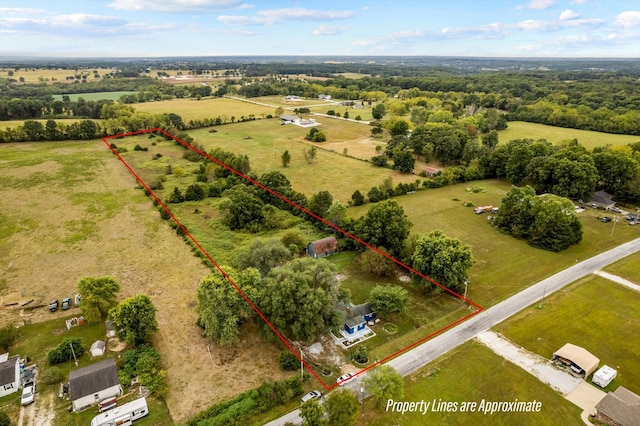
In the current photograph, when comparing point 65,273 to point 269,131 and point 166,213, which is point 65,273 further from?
point 269,131

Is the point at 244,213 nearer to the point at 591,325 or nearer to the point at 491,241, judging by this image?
the point at 491,241

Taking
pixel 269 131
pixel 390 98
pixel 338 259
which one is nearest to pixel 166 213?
pixel 338 259

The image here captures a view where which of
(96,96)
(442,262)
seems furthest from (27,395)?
(96,96)

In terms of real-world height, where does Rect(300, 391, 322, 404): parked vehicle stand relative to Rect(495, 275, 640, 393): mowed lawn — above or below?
below

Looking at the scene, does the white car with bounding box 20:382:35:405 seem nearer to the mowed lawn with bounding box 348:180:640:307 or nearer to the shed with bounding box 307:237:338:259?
the shed with bounding box 307:237:338:259

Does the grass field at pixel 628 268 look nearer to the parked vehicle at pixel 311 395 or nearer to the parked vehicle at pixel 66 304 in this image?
the parked vehicle at pixel 311 395

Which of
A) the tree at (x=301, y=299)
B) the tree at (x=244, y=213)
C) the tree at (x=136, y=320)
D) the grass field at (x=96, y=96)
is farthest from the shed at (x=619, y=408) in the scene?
the grass field at (x=96, y=96)

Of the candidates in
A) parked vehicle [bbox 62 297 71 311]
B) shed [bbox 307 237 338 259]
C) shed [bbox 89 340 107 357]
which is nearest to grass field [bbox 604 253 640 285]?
shed [bbox 307 237 338 259]
